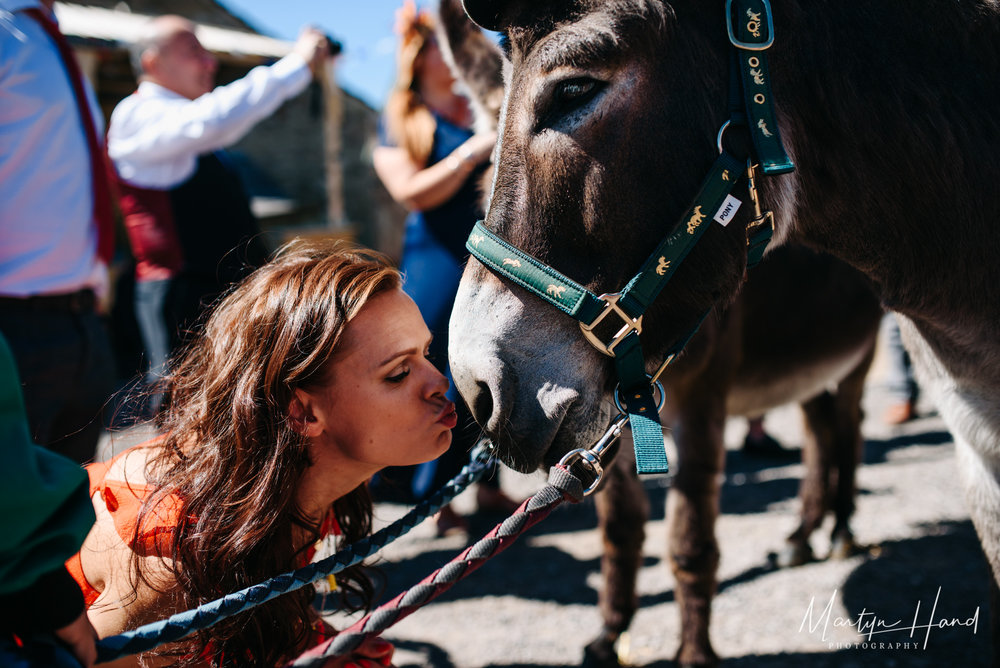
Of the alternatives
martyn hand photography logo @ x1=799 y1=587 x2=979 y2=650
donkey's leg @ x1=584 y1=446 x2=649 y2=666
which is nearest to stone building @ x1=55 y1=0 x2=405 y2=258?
donkey's leg @ x1=584 y1=446 x2=649 y2=666

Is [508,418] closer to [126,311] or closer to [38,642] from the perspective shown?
[38,642]

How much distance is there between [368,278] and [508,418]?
1.51 ft

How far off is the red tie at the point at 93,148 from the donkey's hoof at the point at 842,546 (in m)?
3.66

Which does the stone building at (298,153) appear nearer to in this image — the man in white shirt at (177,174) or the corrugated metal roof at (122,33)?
the corrugated metal roof at (122,33)

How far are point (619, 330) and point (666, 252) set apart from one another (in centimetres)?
18

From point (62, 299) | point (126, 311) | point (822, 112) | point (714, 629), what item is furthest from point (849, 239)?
point (126, 311)

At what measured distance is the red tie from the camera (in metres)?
2.29

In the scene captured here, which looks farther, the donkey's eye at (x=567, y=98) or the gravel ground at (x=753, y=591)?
the gravel ground at (x=753, y=591)

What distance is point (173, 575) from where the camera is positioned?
135 cm

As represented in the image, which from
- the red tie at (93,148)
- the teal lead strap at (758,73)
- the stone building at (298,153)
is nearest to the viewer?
the teal lead strap at (758,73)

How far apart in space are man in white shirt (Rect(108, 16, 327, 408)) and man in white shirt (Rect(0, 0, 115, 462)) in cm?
40

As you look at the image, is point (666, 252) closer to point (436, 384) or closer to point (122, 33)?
point (436, 384)

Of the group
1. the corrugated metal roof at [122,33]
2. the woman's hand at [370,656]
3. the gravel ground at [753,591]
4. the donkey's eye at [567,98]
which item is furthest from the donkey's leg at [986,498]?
the corrugated metal roof at [122,33]

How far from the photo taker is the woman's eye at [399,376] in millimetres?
1483
